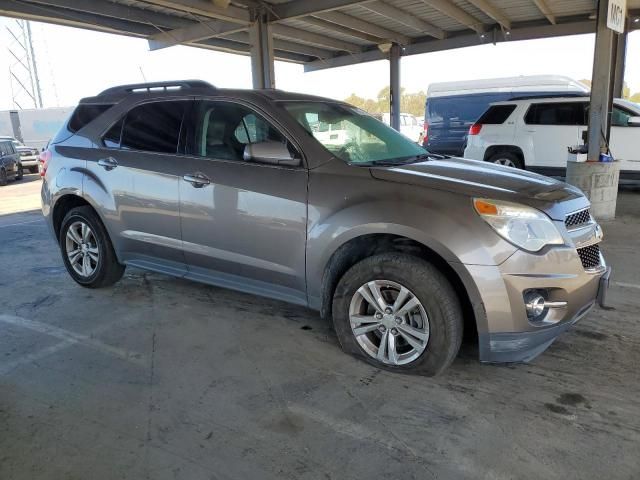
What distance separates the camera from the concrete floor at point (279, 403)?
7.75 ft

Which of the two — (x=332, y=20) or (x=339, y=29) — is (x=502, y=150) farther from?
(x=339, y=29)

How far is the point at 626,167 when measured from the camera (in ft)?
32.1

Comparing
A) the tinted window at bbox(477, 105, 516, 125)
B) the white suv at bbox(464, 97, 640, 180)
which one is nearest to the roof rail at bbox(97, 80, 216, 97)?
the white suv at bbox(464, 97, 640, 180)

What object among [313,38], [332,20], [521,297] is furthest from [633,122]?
[521,297]

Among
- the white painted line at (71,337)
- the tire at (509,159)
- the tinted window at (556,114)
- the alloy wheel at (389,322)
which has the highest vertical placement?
the tinted window at (556,114)

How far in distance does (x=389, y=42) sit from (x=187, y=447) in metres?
14.1

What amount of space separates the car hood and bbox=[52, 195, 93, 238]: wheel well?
3.01m

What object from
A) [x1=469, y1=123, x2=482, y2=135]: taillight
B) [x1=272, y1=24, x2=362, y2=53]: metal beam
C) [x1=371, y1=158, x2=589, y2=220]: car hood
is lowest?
[x1=371, y1=158, x2=589, y2=220]: car hood

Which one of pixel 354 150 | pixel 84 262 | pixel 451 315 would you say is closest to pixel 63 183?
pixel 84 262

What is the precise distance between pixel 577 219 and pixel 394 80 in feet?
44.4

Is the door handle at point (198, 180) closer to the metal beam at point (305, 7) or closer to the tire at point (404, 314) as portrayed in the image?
the tire at point (404, 314)

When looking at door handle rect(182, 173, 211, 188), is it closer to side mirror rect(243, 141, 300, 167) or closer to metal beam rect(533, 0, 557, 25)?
side mirror rect(243, 141, 300, 167)

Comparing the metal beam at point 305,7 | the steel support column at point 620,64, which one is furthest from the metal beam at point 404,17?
the steel support column at point 620,64

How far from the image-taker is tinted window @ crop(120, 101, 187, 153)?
13.3 ft
